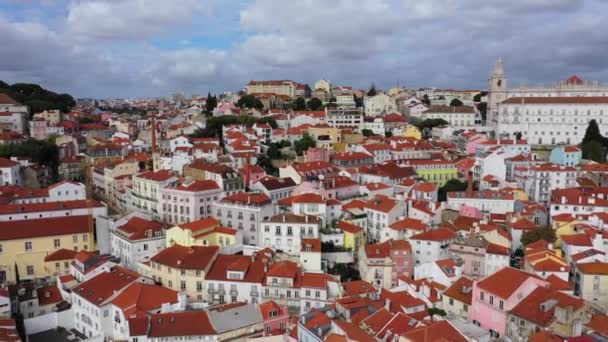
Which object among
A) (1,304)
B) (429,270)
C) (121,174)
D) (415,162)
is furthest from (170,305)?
(415,162)

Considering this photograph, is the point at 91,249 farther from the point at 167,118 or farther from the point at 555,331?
the point at 167,118

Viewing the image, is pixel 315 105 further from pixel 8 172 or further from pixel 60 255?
pixel 60 255

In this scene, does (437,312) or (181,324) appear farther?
(437,312)

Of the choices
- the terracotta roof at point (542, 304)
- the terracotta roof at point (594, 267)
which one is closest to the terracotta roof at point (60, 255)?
the terracotta roof at point (542, 304)

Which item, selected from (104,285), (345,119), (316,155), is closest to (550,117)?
(345,119)

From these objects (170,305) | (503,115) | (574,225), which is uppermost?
(503,115)

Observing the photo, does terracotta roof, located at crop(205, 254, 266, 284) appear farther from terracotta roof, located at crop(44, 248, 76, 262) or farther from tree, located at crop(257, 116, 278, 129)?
tree, located at crop(257, 116, 278, 129)

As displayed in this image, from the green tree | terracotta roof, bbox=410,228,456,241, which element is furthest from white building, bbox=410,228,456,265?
the green tree

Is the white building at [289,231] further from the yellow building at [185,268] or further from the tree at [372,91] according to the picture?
the tree at [372,91]
